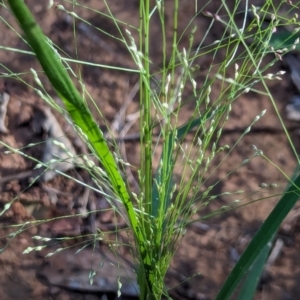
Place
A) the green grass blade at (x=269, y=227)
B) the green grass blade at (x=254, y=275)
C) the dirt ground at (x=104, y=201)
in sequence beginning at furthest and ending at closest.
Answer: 1. the dirt ground at (x=104, y=201)
2. the green grass blade at (x=254, y=275)
3. the green grass blade at (x=269, y=227)

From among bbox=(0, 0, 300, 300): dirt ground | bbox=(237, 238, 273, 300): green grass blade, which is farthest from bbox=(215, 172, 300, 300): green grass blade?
bbox=(0, 0, 300, 300): dirt ground

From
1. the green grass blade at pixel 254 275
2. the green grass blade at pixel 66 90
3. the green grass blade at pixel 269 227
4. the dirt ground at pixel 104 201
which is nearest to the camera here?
the green grass blade at pixel 66 90

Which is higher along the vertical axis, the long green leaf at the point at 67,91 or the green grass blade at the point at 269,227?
the long green leaf at the point at 67,91

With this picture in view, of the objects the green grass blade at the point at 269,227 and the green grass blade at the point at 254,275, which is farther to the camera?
the green grass blade at the point at 254,275

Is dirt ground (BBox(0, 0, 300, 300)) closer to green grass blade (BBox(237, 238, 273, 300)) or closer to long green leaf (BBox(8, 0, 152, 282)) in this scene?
green grass blade (BBox(237, 238, 273, 300))

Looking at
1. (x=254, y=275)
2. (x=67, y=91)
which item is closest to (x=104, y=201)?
(x=254, y=275)

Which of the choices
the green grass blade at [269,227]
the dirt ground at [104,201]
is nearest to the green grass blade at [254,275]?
the green grass blade at [269,227]

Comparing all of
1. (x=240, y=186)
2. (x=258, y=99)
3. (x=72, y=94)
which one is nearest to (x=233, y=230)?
(x=240, y=186)

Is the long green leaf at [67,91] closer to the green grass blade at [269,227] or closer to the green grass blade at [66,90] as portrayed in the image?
the green grass blade at [66,90]

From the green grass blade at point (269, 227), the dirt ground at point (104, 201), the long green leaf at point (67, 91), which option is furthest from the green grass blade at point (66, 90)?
the dirt ground at point (104, 201)

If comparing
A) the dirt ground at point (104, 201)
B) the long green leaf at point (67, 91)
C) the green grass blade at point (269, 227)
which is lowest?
the dirt ground at point (104, 201)
